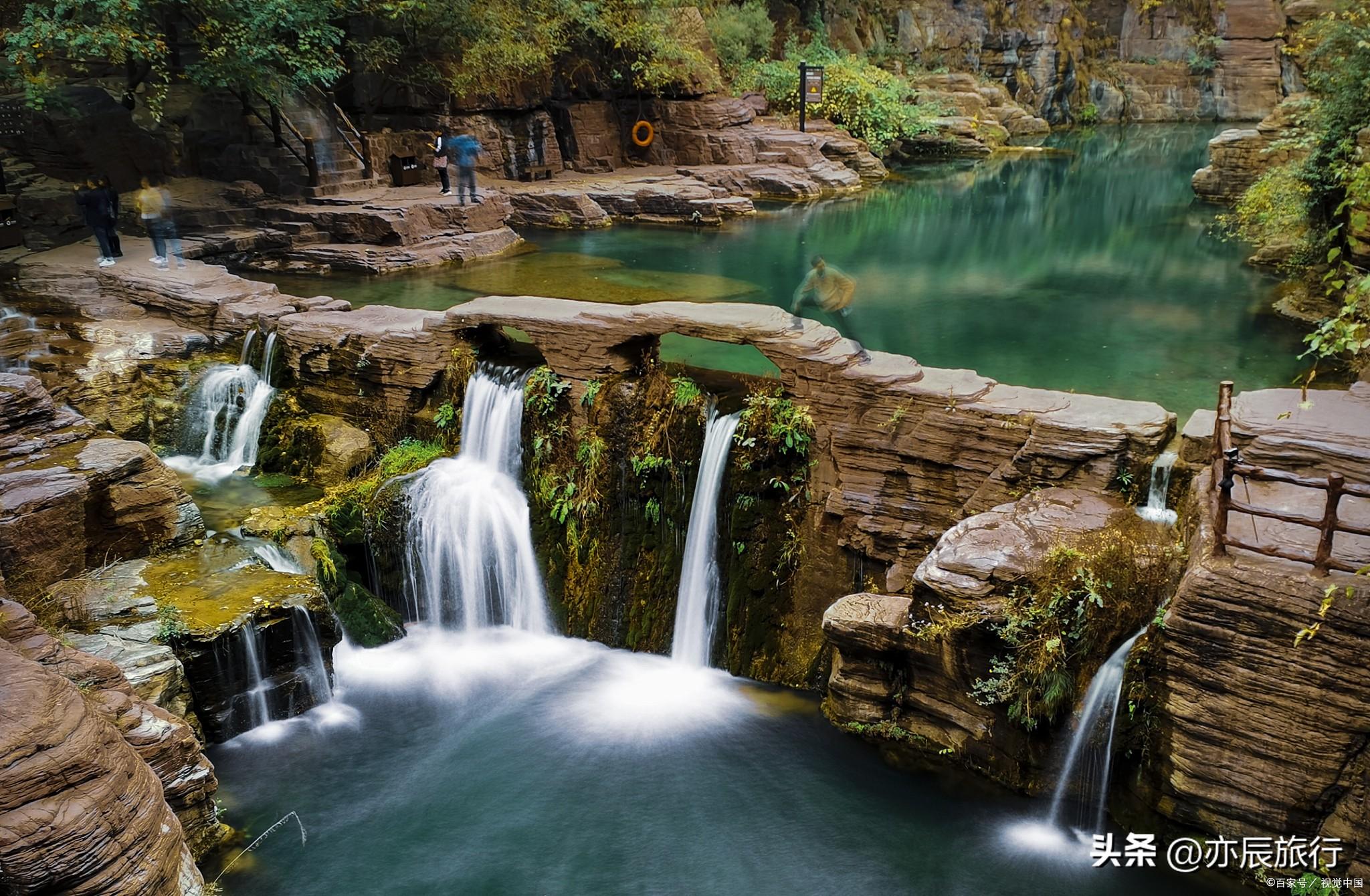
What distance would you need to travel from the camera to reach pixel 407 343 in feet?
41.7

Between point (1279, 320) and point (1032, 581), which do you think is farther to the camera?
point (1279, 320)

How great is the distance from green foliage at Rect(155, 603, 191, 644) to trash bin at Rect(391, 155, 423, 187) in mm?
16864

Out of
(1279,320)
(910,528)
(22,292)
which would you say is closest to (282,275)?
(22,292)

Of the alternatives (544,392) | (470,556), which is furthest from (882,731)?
(544,392)

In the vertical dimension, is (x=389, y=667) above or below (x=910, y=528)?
below

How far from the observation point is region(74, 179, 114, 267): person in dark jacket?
640 inches

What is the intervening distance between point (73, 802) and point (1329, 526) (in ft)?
23.7

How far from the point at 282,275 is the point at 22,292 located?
5011 mm

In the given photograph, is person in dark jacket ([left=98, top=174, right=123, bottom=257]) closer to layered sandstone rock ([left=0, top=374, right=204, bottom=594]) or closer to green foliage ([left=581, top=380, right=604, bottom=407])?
layered sandstone rock ([left=0, top=374, right=204, bottom=594])

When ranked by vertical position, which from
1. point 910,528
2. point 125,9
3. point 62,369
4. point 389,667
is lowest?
point 389,667

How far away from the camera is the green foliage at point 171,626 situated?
8.91 m

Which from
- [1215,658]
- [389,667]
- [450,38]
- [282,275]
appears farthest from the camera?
[450,38]

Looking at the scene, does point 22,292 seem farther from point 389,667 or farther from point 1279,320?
point 1279,320

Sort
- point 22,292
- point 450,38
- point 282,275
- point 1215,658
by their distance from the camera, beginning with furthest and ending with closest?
point 450,38 → point 282,275 → point 22,292 → point 1215,658
